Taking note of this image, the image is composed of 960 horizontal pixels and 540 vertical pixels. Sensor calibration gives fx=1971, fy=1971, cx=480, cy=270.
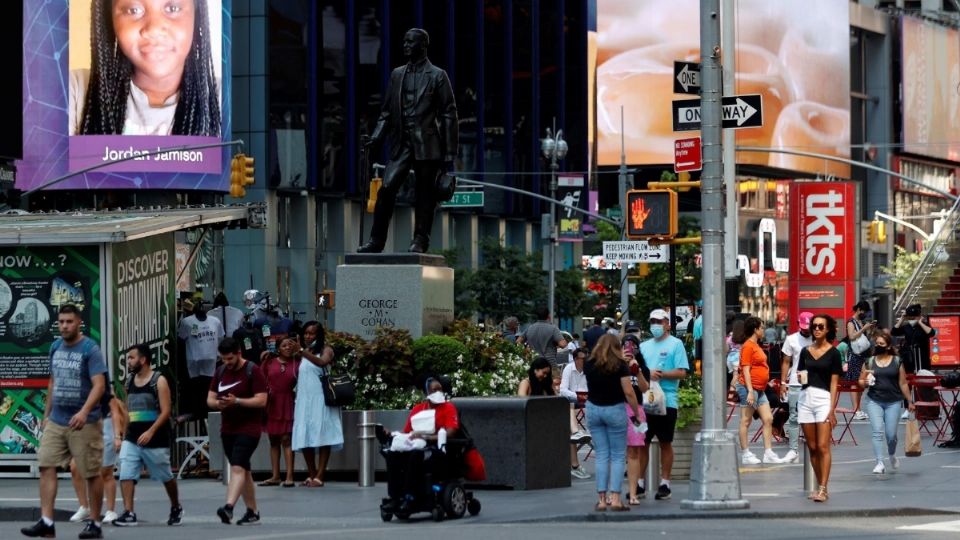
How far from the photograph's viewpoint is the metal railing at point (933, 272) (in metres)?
46.5

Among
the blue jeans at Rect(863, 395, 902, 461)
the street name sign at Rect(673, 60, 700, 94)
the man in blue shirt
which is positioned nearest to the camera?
the street name sign at Rect(673, 60, 700, 94)

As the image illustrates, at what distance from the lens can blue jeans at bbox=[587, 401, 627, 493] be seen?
18.3 metres

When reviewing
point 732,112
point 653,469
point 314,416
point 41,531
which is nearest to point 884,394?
point 653,469

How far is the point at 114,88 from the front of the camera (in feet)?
207

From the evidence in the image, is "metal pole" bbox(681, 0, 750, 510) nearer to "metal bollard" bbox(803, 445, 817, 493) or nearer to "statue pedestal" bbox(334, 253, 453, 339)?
"metal bollard" bbox(803, 445, 817, 493)

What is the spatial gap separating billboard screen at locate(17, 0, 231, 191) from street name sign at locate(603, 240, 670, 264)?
103 feet

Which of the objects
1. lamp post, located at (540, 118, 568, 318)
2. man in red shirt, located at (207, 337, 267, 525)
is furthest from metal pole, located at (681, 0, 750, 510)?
lamp post, located at (540, 118, 568, 318)

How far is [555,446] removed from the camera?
70.4 feet

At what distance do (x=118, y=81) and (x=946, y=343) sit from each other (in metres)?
34.4

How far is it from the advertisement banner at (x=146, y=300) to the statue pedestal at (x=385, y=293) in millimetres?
2375

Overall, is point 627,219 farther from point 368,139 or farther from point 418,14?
point 418,14

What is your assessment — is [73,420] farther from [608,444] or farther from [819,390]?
[819,390]

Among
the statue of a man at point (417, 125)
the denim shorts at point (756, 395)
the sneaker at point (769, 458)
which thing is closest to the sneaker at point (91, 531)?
the statue of a man at point (417, 125)

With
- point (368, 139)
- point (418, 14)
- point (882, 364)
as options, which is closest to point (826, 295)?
point (882, 364)
